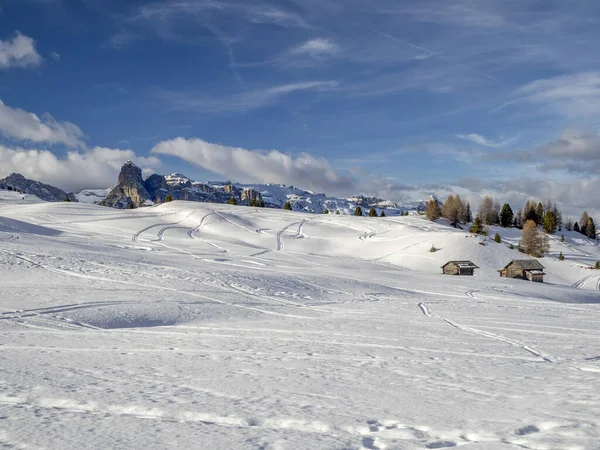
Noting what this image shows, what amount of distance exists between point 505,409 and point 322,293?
948 inches

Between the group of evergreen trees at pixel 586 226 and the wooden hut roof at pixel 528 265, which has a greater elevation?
the group of evergreen trees at pixel 586 226

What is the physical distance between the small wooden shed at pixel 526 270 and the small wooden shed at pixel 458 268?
8650 mm

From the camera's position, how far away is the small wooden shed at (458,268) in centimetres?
7031

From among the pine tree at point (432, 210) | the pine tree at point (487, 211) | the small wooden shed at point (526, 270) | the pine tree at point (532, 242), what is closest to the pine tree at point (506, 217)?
the pine tree at point (487, 211)

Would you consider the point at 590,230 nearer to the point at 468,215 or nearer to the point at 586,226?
the point at 586,226

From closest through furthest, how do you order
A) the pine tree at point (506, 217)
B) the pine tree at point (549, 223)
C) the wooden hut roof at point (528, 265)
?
the wooden hut roof at point (528, 265) → the pine tree at point (549, 223) → the pine tree at point (506, 217)

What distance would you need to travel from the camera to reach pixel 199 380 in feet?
30.3

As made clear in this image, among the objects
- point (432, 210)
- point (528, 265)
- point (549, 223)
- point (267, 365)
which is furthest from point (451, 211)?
point (267, 365)

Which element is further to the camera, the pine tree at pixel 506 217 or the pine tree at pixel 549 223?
the pine tree at pixel 506 217

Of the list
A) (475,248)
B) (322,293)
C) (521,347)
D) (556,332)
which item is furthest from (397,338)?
(475,248)

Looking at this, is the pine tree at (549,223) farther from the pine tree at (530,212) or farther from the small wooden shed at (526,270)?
the small wooden shed at (526,270)

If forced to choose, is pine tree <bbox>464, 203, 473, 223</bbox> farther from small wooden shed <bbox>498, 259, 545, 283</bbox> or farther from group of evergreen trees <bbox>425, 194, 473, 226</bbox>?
small wooden shed <bbox>498, 259, 545, 283</bbox>

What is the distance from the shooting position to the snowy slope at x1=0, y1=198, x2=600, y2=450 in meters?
6.43

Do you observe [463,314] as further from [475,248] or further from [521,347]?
[475,248]
